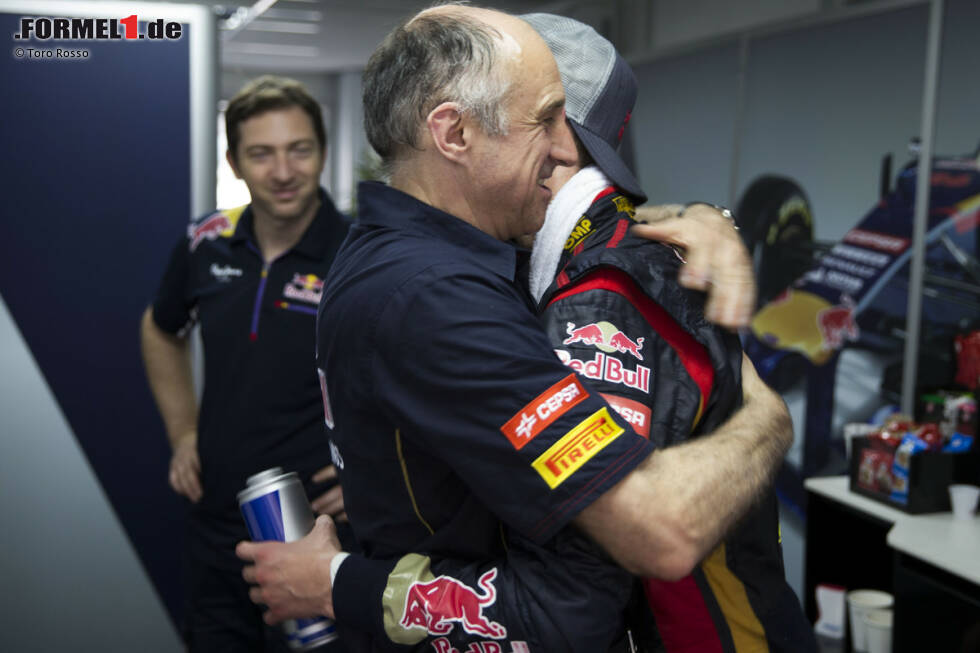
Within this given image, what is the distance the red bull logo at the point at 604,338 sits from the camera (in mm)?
945

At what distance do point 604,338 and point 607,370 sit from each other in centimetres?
4

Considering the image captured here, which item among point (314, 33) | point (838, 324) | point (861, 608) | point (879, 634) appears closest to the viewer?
point (879, 634)

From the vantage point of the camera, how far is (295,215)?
80.0 inches

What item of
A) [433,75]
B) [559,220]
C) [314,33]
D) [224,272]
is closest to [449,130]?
[433,75]

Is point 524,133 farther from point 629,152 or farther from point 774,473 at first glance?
point 629,152

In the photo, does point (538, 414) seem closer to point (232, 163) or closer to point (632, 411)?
point (632, 411)

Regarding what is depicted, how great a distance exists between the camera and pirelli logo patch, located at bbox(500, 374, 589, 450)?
85 centimetres

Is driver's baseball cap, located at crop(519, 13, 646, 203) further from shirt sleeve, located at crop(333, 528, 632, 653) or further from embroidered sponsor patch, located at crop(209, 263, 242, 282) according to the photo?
embroidered sponsor patch, located at crop(209, 263, 242, 282)

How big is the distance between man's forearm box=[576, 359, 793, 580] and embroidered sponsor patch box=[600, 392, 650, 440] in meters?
0.04

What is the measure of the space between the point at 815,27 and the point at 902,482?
1.94m

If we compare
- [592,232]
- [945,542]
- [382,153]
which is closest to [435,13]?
[382,153]

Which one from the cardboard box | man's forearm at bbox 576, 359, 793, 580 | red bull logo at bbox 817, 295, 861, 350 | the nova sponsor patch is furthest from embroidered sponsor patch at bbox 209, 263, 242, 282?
red bull logo at bbox 817, 295, 861, 350

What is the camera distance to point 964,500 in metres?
2.29

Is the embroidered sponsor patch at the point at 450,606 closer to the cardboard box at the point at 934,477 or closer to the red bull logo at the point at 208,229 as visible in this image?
the red bull logo at the point at 208,229
